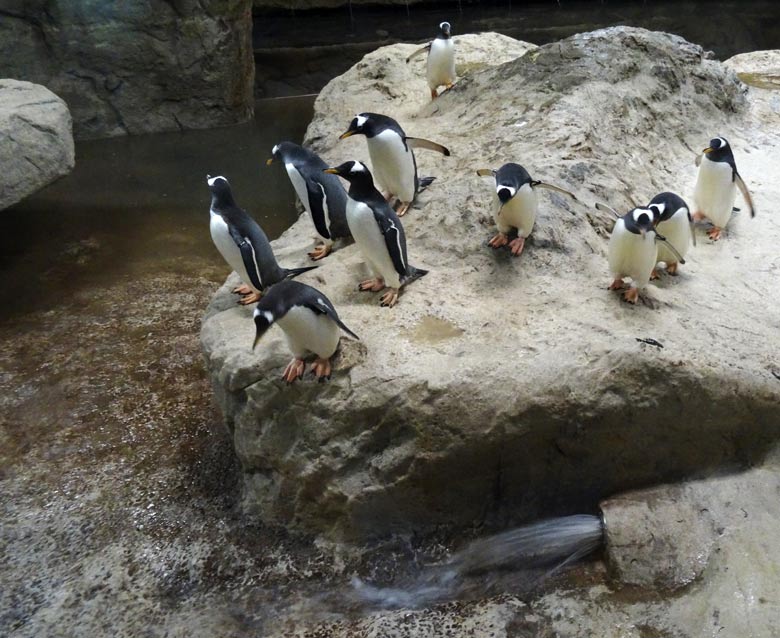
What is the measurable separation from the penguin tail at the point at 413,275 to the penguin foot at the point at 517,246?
41cm

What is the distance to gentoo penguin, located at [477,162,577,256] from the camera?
3080mm

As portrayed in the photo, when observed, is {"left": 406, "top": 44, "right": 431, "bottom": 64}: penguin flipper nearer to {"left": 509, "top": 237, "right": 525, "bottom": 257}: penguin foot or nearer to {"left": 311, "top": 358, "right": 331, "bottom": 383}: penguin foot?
{"left": 509, "top": 237, "right": 525, "bottom": 257}: penguin foot

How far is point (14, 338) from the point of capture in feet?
14.3

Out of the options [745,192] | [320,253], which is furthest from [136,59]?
[745,192]

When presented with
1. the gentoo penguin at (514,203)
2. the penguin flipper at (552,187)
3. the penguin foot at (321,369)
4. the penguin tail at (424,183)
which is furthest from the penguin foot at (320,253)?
the penguin flipper at (552,187)

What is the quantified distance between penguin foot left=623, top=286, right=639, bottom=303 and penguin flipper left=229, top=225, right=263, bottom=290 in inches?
63.9

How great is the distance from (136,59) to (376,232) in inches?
207

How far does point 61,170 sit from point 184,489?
240cm

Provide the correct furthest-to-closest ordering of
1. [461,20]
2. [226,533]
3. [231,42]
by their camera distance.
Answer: [461,20]
[231,42]
[226,533]

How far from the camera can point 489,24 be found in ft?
30.1

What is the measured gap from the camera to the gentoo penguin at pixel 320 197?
3.67 metres

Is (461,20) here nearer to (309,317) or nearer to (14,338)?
(14,338)

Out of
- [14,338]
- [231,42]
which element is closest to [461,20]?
[231,42]

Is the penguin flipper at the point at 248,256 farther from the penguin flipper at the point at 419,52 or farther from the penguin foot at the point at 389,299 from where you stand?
the penguin flipper at the point at 419,52
